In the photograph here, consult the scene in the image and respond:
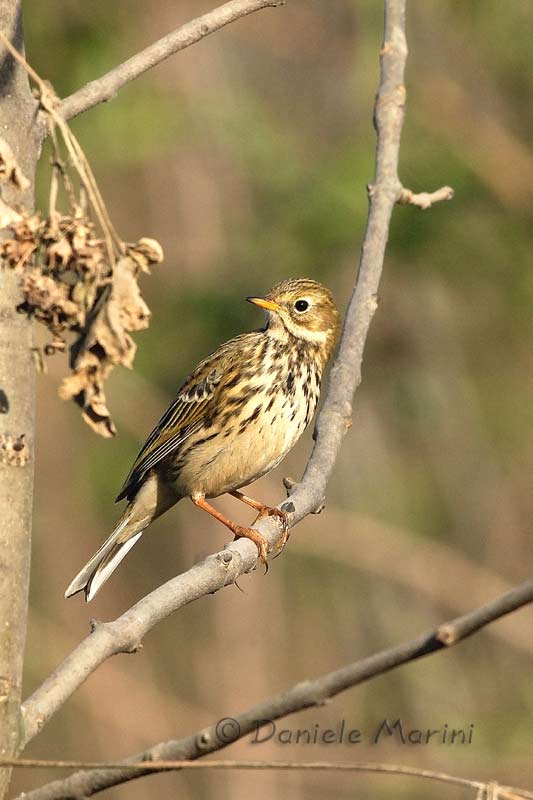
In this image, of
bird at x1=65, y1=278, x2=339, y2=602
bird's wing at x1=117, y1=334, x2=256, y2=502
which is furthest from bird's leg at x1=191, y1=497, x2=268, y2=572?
bird's wing at x1=117, y1=334, x2=256, y2=502

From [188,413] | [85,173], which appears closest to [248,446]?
[188,413]

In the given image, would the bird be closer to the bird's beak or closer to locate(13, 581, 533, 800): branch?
the bird's beak

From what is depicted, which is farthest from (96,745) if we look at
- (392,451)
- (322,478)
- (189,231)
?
(322,478)

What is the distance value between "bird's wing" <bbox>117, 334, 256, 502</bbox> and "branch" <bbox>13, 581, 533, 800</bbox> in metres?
3.70

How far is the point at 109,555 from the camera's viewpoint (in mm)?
5965

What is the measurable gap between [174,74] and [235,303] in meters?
2.90

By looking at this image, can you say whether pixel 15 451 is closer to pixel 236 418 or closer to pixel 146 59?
pixel 146 59

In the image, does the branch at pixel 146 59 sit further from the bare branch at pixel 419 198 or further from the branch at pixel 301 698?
the branch at pixel 301 698

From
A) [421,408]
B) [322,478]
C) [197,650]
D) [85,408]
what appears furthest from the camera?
[197,650]

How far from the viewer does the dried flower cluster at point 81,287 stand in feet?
8.39

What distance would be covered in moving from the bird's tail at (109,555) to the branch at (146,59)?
118 inches

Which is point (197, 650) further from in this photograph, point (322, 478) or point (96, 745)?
point (322, 478)

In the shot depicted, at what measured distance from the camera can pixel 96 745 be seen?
10.7 m

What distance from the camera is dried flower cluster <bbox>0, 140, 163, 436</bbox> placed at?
2557 mm
